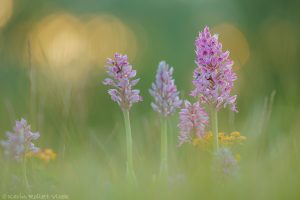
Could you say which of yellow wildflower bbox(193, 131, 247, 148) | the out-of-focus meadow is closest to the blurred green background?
the out-of-focus meadow

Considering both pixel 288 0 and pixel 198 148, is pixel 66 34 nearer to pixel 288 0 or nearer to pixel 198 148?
pixel 288 0

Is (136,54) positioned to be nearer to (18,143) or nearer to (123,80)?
(123,80)

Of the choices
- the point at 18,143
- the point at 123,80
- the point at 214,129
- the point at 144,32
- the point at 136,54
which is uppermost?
the point at 144,32

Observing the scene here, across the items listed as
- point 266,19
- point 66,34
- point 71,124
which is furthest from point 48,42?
point 71,124

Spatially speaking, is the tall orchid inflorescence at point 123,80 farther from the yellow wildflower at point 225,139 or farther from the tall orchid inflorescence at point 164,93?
the yellow wildflower at point 225,139

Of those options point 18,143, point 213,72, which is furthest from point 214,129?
point 18,143

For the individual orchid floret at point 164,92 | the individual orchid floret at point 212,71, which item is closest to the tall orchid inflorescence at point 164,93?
the individual orchid floret at point 164,92
